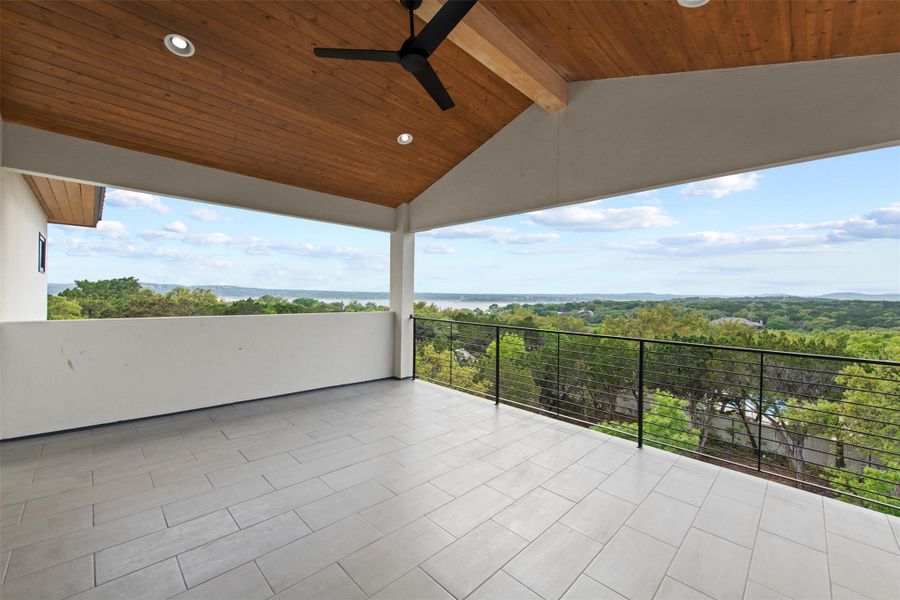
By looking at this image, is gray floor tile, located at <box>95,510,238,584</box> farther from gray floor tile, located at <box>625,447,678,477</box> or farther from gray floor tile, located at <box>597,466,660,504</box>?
gray floor tile, located at <box>625,447,678,477</box>

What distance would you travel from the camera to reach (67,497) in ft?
7.69

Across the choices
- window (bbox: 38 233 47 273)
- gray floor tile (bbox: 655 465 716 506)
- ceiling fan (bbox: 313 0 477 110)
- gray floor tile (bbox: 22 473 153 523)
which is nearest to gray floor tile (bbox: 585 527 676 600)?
gray floor tile (bbox: 655 465 716 506)

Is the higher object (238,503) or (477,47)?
(477,47)

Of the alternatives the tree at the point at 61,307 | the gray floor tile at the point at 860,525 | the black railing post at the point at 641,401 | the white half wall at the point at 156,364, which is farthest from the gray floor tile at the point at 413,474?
the tree at the point at 61,307

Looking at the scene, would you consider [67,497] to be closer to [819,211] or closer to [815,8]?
[815,8]

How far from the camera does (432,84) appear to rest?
2287 mm

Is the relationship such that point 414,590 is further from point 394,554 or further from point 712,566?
point 712,566

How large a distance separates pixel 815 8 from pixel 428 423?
3984 millimetres

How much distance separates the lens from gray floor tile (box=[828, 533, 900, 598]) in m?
1.68

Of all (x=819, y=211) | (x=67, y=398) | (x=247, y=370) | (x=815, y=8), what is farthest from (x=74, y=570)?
(x=819, y=211)

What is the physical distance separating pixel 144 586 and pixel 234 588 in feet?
1.31

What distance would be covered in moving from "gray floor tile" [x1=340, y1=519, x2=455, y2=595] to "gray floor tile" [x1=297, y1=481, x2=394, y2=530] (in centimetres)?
34

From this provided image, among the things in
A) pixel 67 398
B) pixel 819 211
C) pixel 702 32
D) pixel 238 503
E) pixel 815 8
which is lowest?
pixel 238 503

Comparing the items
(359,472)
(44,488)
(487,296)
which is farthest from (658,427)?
(487,296)
